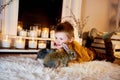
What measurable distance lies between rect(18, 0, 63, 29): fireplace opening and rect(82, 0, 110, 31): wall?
376 mm

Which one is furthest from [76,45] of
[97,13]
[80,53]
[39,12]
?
[97,13]

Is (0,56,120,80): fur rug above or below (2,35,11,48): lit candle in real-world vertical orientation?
below

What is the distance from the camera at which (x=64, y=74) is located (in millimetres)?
1080

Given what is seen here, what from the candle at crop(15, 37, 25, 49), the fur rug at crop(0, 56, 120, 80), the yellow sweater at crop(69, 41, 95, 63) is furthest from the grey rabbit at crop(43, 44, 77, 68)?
the candle at crop(15, 37, 25, 49)

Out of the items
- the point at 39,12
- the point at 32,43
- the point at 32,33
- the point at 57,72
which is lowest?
the point at 57,72

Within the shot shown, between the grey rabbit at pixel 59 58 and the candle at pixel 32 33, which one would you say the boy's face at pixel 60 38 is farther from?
the candle at pixel 32 33

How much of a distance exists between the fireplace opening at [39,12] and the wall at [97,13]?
0.38 metres

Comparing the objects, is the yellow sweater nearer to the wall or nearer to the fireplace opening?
the fireplace opening

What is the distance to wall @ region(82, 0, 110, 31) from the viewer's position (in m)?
2.45

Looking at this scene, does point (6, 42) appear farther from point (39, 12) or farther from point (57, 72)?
point (57, 72)

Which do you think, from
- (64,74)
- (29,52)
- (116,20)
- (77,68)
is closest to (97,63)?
(77,68)

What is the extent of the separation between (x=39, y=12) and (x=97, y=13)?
78 cm

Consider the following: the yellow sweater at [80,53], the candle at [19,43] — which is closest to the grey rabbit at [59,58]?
the yellow sweater at [80,53]

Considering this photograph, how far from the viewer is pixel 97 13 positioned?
2.53 metres
